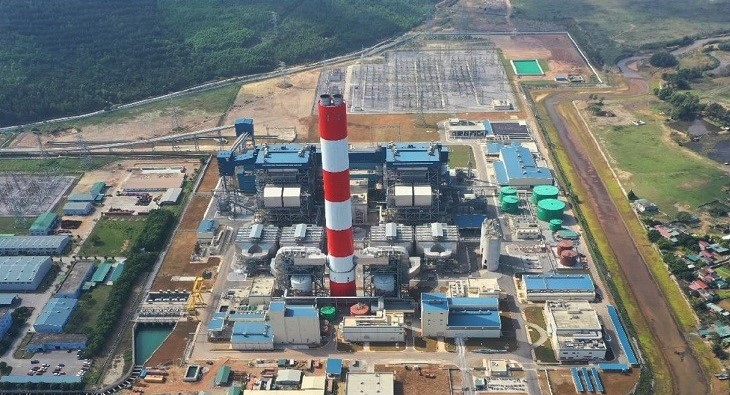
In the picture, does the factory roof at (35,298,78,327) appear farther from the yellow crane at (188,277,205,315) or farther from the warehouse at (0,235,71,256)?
the yellow crane at (188,277,205,315)

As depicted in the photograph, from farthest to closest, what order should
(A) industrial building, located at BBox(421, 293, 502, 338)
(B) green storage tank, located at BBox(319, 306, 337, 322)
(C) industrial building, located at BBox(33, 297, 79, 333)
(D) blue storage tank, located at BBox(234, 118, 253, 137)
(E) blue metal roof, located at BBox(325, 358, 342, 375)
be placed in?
1. (D) blue storage tank, located at BBox(234, 118, 253, 137)
2. (B) green storage tank, located at BBox(319, 306, 337, 322)
3. (C) industrial building, located at BBox(33, 297, 79, 333)
4. (A) industrial building, located at BBox(421, 293, 502, 338)
5. (E) blue metal roof, located at BBox(325, 358, 342, 375)

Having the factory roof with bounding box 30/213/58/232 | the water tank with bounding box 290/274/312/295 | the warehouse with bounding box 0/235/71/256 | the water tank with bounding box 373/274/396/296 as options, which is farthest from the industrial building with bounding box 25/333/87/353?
the water tank with bounding box 373/274/396/296

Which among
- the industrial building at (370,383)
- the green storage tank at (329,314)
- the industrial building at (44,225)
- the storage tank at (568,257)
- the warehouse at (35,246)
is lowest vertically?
the industrial building at (370,383)

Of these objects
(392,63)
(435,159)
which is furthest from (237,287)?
(392,63)

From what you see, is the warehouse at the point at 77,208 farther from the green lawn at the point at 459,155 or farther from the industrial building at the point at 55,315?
the green lawn at the point at 459,155

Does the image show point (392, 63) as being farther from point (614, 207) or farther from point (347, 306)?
point (347, 306)

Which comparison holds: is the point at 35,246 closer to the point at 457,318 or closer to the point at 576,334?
the point at 457,318

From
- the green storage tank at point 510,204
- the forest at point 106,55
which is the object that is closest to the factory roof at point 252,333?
the green storage tank at point 510,204
